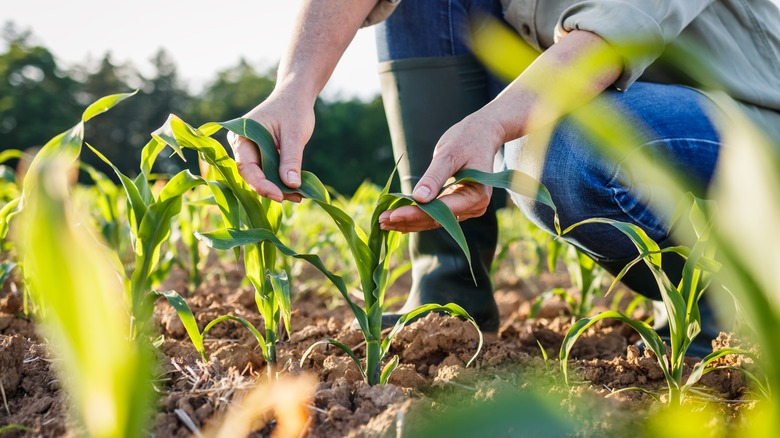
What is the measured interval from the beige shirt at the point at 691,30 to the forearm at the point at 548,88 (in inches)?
1.5

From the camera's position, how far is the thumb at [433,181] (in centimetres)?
104

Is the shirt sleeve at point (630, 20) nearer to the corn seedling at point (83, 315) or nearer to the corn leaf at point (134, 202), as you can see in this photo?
the corn leaf at point (134, 202)

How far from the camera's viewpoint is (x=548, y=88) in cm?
125

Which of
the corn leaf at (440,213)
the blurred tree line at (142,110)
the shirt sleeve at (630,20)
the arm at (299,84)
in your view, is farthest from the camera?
the blurred tree line at (142,110)

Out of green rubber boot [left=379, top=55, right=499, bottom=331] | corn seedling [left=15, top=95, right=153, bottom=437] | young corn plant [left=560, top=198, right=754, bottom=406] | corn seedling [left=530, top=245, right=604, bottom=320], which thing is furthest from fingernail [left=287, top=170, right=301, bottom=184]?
corn seedling [left=530, top=245, right=604, bottom=320]

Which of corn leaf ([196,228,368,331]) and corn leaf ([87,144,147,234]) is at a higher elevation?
corn leaf ([87,144,147,234])

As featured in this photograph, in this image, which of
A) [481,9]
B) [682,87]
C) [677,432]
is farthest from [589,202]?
[677,432]

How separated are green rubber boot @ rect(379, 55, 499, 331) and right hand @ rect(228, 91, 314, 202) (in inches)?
20.8

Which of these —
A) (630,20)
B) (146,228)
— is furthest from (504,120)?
(146,228)

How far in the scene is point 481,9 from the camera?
180 cm

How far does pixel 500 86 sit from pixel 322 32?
60cm

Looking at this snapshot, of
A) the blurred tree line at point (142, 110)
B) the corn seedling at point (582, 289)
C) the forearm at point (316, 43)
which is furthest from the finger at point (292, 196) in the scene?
the blurred tree line at point (142, 110)

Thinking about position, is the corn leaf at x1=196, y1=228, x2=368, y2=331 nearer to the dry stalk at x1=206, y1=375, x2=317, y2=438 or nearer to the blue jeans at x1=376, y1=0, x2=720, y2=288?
the dry stalk at x1=206, y1=375, x2=317, y2=438

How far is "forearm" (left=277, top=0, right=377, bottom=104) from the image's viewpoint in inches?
53.6
